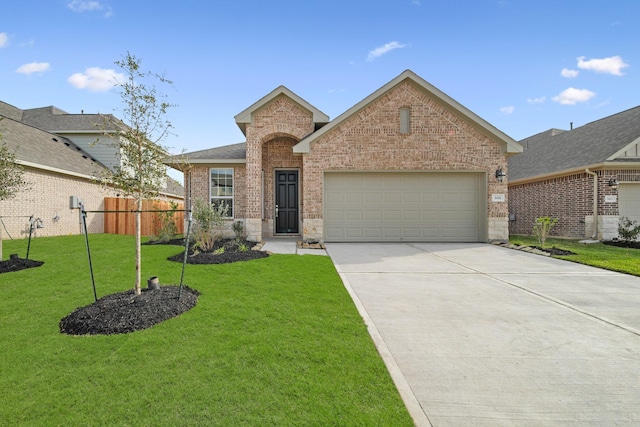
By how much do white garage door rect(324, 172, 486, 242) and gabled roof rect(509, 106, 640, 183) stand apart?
549 centimetres

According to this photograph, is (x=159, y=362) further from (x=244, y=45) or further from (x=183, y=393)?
(x=244, y=45)

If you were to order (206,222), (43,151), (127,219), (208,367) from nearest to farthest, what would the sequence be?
1. (208,367)
2. (206,222)
3. (43,151)
4. (127,219)

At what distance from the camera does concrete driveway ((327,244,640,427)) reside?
2229 mm

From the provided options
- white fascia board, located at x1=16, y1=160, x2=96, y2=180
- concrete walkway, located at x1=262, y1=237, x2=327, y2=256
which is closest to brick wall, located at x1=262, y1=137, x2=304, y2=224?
concrete walkway, located at x1=262, y1=237, x2=327, y2=256

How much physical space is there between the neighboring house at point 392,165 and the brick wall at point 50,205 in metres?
7.36

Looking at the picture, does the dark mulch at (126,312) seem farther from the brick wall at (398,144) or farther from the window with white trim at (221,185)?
the window with white trim at (221,185)

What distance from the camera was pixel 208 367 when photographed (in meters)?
2.62

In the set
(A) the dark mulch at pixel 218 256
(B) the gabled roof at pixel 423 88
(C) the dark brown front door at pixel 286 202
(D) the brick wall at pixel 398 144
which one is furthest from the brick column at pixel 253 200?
(A) the dark mulch at pixel 218 256

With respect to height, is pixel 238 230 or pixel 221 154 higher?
pixel 221 154

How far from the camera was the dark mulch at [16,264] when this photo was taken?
6516mm

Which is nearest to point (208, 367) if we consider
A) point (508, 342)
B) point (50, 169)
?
point (508, 342)

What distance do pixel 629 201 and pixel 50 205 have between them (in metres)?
24.6

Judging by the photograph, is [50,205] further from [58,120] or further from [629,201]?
[629,201]

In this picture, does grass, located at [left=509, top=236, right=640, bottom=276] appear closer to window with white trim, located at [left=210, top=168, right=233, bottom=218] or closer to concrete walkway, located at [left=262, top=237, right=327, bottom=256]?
concrete walkway, located at [left=262, top=237, right=327, bottom=256]
